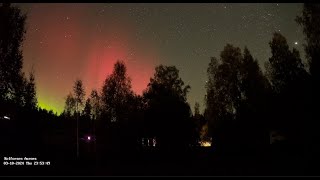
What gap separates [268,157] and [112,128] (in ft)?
65.8

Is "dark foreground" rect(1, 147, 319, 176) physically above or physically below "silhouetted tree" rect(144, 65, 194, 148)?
below

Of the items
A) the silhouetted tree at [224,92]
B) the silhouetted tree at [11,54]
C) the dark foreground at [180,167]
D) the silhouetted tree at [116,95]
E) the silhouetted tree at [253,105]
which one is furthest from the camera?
the silhouetted tree at [116,95]

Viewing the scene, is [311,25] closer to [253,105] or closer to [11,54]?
[253,105]

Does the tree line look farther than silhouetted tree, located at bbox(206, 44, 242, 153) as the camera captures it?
No

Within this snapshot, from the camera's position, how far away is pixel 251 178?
15.8 metres

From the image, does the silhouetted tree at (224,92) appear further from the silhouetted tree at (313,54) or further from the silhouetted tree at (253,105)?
the silhouetted tree at (313,54)

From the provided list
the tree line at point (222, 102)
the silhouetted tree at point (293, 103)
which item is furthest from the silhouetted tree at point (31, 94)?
the silhouetted tree at point (293, 103)

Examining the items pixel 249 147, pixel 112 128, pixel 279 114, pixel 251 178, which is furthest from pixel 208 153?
pixel 251 178

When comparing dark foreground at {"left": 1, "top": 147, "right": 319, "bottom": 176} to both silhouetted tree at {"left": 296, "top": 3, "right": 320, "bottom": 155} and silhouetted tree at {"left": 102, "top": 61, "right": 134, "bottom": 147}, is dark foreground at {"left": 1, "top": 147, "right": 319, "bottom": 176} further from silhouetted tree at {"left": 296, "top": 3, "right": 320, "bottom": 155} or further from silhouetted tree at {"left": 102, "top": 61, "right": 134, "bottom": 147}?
silhouetted tree at {"left": 102, "top": 61, "right": 134, "bottom": 147}

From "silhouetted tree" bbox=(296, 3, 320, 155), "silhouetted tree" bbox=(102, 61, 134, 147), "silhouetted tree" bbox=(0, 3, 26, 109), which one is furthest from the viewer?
"silhouetted tree" bbox=(102, 61, 134, 147)

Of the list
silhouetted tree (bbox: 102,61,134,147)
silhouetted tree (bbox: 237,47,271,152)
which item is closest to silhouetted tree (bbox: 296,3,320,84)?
silhouetted tree (bbox: 237,47,271,152)

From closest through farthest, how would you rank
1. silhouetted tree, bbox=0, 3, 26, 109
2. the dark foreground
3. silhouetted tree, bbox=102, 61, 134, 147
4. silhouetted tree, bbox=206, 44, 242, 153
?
1. the dark foreground
2. silhouetted tree, bbox=0, 3, 26, 109
3. silhouetted tree, bbox=206, 44, 242, 153
4. silhouetted tree, bbox=102, 61, 134, 147

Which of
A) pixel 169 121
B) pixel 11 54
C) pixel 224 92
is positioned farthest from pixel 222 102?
pixel 11 54

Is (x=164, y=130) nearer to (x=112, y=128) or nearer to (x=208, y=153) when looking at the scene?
(x=208, y=153)
